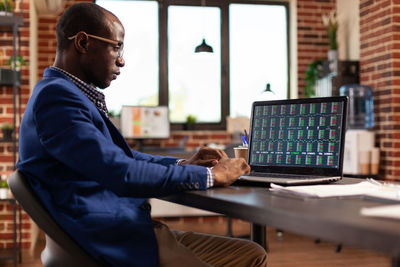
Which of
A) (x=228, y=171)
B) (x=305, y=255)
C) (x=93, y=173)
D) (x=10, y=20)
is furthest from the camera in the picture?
(x=305, y=255)

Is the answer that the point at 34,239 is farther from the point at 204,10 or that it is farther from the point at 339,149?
the point at 339,149

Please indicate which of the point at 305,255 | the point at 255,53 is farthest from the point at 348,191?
the point at 255,53

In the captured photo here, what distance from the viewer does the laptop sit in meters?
1.46

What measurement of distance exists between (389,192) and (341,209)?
28 centimetres

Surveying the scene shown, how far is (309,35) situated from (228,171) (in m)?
4.34

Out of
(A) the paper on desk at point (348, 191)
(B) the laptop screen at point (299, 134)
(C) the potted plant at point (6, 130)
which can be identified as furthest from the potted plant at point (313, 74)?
(A) the paper on desk at point (348, 191)

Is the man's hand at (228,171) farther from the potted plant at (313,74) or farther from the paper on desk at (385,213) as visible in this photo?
the potted plant at (313,74)

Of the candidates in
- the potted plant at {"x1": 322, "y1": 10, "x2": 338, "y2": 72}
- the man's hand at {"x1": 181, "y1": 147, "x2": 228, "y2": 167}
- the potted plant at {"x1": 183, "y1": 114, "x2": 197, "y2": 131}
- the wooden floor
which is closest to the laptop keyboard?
the man's hand at {"x1": 181, "y1": 147, "x2": 228, "y2": 167}

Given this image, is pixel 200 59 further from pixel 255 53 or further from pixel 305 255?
pixel 305 255

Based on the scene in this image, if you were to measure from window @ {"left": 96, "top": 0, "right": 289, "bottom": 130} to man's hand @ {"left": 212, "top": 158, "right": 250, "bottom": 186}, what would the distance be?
3.88 m

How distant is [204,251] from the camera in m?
1.47

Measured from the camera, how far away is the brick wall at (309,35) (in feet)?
17.3

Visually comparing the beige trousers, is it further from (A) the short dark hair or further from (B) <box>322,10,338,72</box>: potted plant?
(B) <box>322,10,338,72</box>: potted plant

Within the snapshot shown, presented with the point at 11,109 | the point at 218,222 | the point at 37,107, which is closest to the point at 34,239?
the point at 11,109
